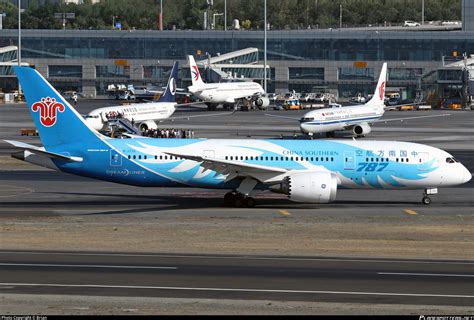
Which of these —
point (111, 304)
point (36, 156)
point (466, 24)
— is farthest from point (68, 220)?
point (466, 24)

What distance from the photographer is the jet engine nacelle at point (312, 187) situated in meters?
48.5

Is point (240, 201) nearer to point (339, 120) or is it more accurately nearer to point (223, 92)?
point (339, 120)

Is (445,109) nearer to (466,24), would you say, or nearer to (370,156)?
(466,24)

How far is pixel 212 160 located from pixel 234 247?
10992 mm

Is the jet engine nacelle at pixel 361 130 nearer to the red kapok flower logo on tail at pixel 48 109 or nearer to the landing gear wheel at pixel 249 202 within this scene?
the landing gear wheel at pixel 249 202

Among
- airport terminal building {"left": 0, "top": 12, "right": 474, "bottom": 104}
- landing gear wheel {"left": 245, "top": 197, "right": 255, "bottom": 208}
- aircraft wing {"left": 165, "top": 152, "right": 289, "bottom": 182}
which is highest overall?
airport terminal building {"left": 0, "top": 12, "right": 474, "bottom": 104}

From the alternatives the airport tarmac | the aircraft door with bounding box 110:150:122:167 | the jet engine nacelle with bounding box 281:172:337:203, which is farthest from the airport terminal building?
the aircraft door with bounding box 110:150:122:167

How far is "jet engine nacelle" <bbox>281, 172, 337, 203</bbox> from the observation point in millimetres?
48531

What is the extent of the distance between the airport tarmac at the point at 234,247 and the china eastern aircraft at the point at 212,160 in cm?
134

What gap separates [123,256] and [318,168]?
56.0ft

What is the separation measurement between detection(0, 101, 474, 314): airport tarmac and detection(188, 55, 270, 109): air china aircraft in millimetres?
76319

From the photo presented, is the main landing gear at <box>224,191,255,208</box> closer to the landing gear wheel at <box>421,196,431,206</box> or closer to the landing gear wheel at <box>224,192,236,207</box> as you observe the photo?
the landing gear wheel at <box>224,192,236,207</box>

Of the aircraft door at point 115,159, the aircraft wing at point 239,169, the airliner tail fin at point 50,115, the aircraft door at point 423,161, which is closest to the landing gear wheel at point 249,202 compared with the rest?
the aircraft wing at point 239,169

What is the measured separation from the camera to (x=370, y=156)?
168 ft
